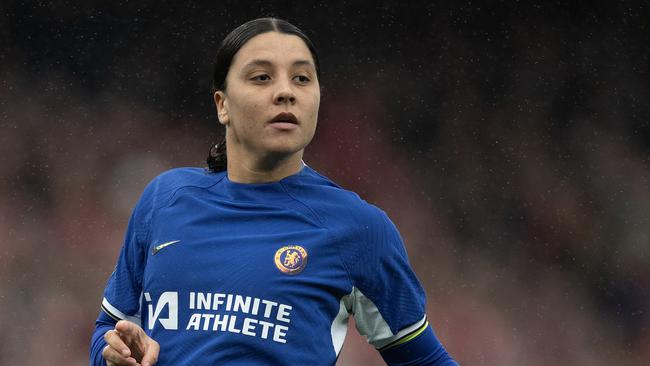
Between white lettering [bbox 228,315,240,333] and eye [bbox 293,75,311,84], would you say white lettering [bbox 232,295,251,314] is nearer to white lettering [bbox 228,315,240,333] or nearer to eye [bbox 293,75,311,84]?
white lettering [bbox 228,315,240,333]

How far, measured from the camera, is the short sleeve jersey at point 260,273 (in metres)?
2.44

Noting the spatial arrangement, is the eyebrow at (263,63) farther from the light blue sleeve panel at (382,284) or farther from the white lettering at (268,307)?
the white lettering at (268,307)

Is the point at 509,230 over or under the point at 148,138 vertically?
under

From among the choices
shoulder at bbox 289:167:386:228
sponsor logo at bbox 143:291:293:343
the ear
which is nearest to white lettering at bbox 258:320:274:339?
sponsor logo at bbox 143:291:293:343

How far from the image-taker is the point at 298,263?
2.50 meters

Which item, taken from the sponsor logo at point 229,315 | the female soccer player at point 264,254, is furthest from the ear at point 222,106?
the sponsor logo at point 229,315

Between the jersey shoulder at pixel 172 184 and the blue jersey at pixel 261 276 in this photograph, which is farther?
the jersey shoulder at pixel 172 184

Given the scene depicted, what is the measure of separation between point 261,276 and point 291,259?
0.09 meters

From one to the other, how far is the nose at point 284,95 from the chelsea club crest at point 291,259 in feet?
1.21

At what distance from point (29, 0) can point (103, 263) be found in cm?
309

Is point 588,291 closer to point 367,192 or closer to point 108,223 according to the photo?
point 367,192

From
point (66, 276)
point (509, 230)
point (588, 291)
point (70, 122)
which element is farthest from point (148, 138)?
point (588, 291)

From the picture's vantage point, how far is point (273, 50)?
2.59 meters

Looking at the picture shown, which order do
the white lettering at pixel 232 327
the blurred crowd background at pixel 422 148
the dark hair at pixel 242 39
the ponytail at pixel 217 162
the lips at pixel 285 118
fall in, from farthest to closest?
1. the blurred crowd background at pixel 422 148
2. the ponytail at pixel 217 162
3. the dark hair at pixel 242 39
4. the lips at pixel 285 118
5. the white lettering at pixel 232 327
